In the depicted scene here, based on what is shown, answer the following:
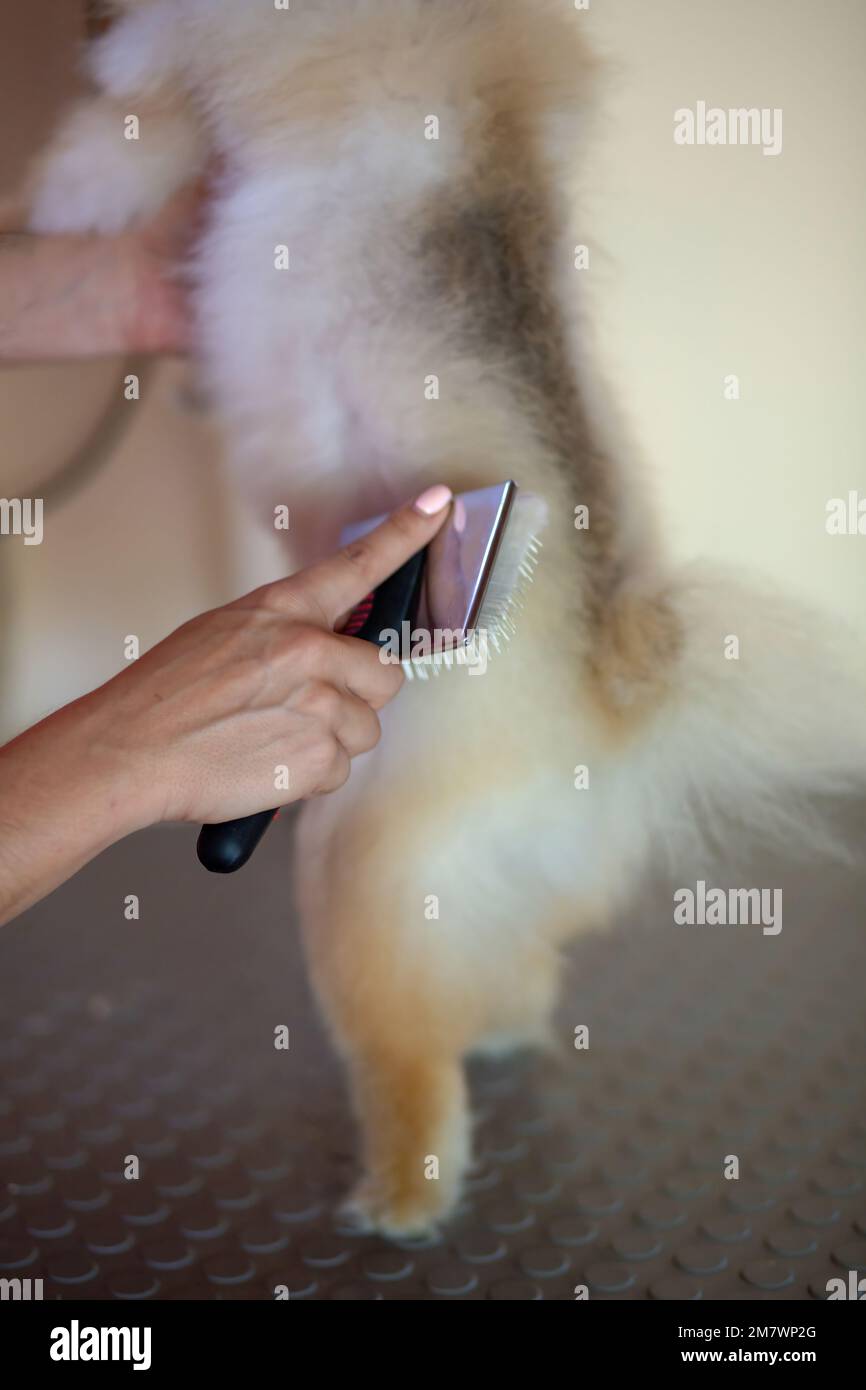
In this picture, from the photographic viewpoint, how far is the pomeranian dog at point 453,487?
820mm

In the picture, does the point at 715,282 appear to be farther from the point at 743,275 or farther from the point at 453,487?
the point at 453,487

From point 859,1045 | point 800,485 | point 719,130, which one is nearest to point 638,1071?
point 859,1045

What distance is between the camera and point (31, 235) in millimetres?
963

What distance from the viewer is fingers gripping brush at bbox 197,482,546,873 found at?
0.73m

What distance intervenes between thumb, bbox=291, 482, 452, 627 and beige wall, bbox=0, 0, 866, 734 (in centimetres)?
25

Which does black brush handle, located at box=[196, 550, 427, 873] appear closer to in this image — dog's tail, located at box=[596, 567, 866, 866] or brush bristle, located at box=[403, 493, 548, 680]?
brush bristle, located at box=[403, 493, 548, 680]

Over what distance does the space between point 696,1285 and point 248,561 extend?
2.19 ft

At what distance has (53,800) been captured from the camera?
62 centimetres

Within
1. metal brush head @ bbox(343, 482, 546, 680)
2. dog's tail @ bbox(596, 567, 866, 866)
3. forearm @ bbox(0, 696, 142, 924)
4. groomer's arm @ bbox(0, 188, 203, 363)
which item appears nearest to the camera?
forearm @ bbox(0, 696, 142, 924)
